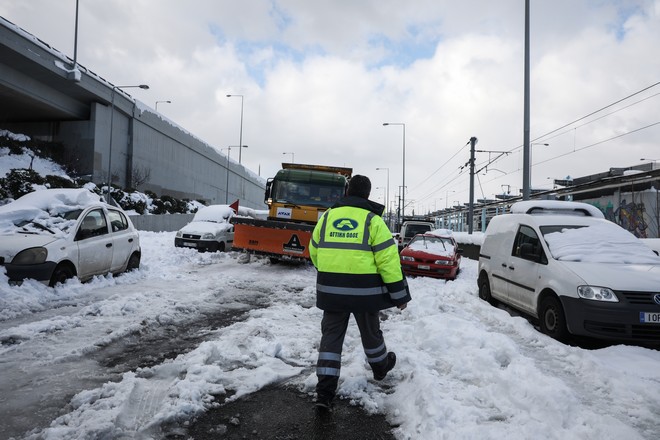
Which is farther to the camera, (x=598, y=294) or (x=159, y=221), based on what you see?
(x=159, y=221)

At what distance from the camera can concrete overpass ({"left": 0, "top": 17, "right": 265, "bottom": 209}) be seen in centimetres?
2352

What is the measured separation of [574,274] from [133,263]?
27.9ft

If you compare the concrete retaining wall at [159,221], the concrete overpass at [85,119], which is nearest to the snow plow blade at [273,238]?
the concrete retaining wall at [159,221]

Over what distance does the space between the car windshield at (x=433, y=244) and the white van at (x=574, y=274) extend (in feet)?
13.7

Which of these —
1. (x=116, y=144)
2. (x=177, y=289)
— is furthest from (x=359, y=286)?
(x=116, y=144)

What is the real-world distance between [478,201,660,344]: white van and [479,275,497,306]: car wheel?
21 mm

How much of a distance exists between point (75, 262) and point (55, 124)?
30.5 metres

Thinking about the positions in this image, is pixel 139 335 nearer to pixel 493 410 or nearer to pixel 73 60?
pixel 493 410

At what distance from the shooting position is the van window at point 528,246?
6277 mm

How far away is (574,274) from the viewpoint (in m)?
5.27

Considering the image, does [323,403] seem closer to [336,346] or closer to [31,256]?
[336,346]

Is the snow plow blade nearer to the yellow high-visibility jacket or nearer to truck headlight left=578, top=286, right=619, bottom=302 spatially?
truck headlight left=578, top=286, right=619, bottom=302

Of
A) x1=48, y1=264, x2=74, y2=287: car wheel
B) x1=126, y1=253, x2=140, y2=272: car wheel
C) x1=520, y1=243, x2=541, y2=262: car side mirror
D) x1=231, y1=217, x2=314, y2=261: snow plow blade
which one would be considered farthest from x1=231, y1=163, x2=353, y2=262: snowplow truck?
x1=520, y1=243, x2=541, y2=262: car side mirror

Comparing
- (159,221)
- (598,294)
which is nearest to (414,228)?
(598,294)
